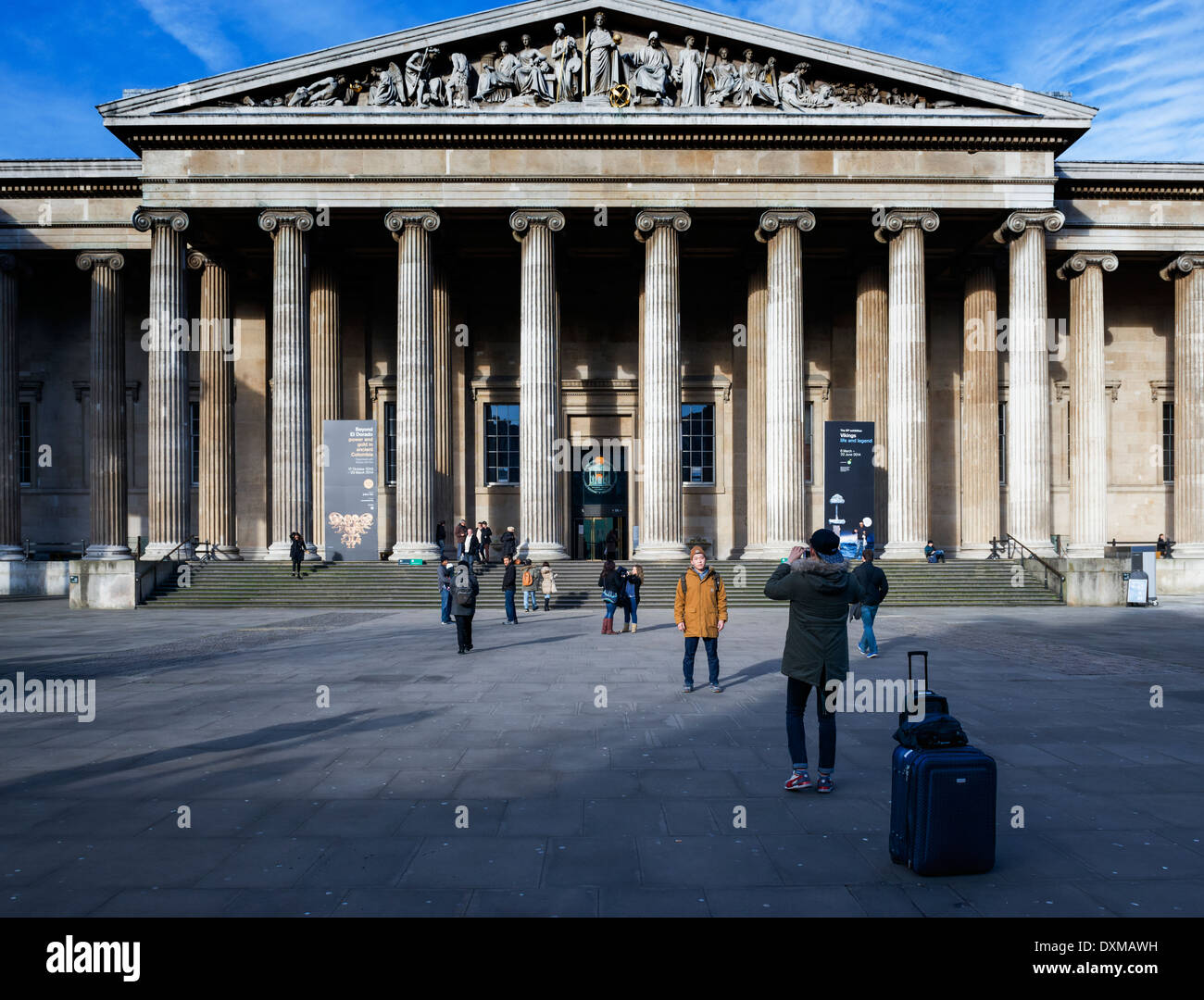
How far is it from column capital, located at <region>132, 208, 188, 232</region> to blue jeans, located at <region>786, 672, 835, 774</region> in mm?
28028

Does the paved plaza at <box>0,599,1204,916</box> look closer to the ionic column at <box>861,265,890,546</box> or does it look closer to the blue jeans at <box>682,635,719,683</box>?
the blue jeans at <box>682,635,719,683</box>

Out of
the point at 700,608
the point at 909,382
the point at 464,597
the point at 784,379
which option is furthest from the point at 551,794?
the point at 909,382

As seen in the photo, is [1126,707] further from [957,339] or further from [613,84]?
[957,339]

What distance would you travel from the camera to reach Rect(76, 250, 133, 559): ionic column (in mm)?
31047

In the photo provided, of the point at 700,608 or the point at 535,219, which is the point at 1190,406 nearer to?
the point at 535,219

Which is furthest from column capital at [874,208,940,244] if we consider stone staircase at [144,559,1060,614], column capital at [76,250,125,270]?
column capital at [76,250,125,270]

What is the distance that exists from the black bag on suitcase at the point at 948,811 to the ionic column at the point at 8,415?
34.6 meters

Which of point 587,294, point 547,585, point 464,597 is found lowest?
point 547,585

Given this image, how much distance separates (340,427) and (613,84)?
14346 millimetres

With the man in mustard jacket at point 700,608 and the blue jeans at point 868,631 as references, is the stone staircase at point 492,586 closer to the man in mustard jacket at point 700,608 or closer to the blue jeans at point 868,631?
the blue jeans at point 868,631

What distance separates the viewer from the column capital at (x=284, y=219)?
28.3 m

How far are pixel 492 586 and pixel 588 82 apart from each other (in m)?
16.8

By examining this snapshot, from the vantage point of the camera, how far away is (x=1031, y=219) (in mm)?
28922
